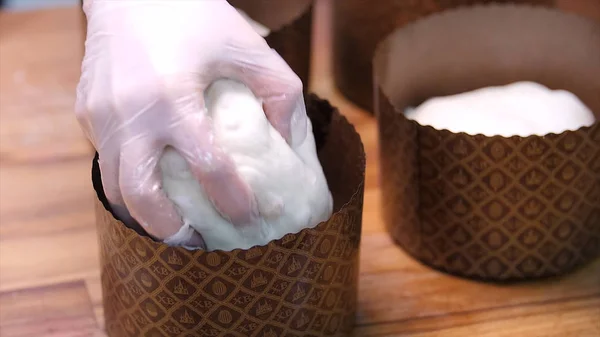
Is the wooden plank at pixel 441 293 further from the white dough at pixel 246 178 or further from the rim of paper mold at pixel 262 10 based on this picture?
the rim of paper mold at pixel 262 10

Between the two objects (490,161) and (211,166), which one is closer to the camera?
(211,166)

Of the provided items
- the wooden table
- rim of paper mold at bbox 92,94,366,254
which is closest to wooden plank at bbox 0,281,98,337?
the wooden table

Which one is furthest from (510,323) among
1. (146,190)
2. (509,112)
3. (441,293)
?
(146,190)

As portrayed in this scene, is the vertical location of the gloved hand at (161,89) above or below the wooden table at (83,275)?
above

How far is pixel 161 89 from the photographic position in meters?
0.42

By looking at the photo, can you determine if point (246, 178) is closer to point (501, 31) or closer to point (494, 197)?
point (494, 197)

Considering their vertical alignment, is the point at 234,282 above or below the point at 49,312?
above

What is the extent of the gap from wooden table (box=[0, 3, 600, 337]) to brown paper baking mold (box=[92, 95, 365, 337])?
0.07 meters

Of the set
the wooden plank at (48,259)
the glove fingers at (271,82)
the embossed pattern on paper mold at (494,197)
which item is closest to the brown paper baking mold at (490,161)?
the embossed pattern on paper mold at (494,197)

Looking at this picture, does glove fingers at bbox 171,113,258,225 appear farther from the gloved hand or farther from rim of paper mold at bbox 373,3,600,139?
rim of paper mold at bbox 373,3,600,139

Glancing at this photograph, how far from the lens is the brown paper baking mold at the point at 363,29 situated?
687 mm

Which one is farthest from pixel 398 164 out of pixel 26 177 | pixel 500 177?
pixel 26 177

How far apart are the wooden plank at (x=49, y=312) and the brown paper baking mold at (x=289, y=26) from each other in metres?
0.24

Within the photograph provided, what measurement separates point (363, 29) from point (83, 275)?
0.31 metres
